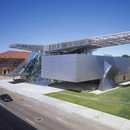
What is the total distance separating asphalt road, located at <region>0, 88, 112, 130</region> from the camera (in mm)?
13148

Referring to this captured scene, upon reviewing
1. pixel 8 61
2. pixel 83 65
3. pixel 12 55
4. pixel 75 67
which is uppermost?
pixel 12 55

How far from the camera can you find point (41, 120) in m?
14.7

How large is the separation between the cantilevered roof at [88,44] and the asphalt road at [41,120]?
19832 millimetres

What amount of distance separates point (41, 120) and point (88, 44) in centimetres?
2485

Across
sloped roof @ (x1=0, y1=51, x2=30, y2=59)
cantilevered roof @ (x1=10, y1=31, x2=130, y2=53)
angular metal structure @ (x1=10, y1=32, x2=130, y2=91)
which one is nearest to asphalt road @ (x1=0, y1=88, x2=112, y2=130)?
angular metal structure @ (x1=10, y1=32, x2=130, y2=91)

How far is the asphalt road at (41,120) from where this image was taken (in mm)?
13148

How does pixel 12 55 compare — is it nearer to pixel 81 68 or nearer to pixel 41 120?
pixel 81 68

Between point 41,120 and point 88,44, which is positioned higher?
point 88,44

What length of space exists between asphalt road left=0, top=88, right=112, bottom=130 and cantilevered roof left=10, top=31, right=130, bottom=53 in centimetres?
1983

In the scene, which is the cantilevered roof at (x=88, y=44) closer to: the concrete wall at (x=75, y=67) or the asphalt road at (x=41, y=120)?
the concrete wall at (x=75, y=67)

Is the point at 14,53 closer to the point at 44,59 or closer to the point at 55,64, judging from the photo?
the point at 44,59

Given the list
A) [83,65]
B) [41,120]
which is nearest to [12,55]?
[83,65]

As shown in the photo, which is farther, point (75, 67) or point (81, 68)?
point (81, 68)

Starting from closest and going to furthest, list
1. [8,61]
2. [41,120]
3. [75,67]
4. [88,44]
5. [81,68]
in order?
1. [41,120]
2. [75,67]
3. [81,68]
4. [88,44]
5. [8,61]
